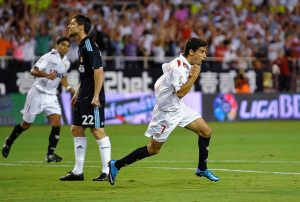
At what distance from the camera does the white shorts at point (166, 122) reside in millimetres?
12516

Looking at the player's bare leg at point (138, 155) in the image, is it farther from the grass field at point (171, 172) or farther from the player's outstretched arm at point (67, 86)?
the player's outstretched arm at point (67, 86)

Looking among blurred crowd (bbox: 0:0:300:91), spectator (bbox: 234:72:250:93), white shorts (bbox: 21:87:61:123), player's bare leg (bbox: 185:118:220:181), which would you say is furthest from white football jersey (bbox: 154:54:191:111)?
spectator (bbox: 234:72:250:93)

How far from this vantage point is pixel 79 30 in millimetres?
13156

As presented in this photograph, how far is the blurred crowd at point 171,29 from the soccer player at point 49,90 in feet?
35.2

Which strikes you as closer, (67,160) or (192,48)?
(192,48)

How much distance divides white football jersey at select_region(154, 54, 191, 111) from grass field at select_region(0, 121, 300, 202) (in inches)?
46.2

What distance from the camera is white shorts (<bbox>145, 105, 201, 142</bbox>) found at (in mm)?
12516

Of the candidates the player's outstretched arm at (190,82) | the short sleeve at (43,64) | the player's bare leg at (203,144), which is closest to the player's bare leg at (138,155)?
the player's bare leg at (203,144)

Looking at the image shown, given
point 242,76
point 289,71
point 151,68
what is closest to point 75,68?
point 151,68

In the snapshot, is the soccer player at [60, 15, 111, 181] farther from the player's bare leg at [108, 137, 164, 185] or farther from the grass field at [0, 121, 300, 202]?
the player's bare leg at [108, 137, 164, 185]

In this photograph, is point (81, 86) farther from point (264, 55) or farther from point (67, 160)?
point (264, 55)

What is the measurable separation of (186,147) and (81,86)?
7143 millimetres

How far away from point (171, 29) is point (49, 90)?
46.5 feet

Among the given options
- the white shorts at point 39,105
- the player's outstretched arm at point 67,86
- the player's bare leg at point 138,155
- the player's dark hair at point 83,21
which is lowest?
the player's bare leg at point 138,155
